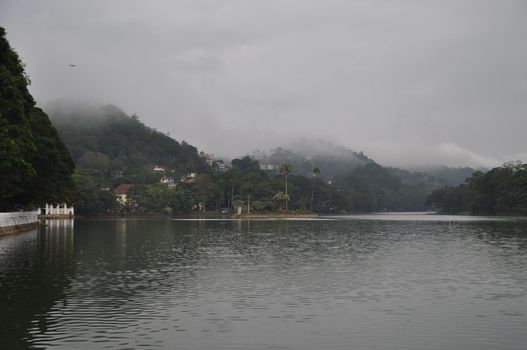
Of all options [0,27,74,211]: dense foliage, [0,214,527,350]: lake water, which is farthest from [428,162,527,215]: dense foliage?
[0,214,527,350]: lake water

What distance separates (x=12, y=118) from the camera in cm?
5166

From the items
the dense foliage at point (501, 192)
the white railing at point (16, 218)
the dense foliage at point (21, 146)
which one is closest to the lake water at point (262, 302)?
the dense foliage at point (21, 146)

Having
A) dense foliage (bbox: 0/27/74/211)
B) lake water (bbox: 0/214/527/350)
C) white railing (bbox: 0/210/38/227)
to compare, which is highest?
dense foliage (bbox: 0/27/74/211)

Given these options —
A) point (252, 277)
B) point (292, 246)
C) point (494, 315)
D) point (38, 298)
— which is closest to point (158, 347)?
point (38, 298)

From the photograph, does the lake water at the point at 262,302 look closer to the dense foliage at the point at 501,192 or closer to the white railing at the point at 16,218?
the white railing at the point at 16,218

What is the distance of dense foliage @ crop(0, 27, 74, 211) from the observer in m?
48.3

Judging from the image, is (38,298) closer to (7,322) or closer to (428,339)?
(7,322)

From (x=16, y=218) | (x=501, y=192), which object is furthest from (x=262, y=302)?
(x=501, y=192)

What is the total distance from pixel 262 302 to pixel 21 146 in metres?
38.1

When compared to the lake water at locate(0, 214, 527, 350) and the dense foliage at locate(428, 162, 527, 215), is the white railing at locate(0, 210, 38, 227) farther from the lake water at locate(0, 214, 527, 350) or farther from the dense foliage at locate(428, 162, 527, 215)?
the dense foliage at locate(428, 162, 527, 215)

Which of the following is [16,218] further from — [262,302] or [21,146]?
[262,302]

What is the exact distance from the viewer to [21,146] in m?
51.0

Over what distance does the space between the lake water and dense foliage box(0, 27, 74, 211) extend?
14053 millimetres

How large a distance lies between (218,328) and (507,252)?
101 ft
